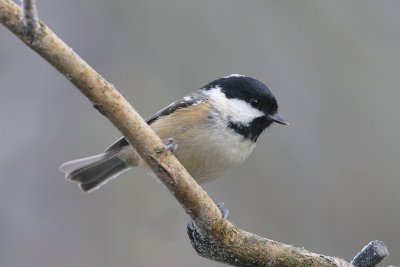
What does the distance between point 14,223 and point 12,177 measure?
35 centimetres

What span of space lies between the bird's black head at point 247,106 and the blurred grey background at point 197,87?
1.36m

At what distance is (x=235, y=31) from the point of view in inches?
228

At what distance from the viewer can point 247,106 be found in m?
3.47

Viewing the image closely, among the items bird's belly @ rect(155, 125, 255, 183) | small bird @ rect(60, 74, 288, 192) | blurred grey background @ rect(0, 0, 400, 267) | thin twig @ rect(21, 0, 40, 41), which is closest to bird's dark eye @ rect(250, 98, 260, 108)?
small bird @ rect(60, 74, 288, 192)

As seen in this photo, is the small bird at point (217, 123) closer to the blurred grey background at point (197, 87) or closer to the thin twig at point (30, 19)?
the blurred grey background at point (197, 87)

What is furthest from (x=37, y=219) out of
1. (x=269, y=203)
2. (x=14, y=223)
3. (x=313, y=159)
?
(x=313, y=159)

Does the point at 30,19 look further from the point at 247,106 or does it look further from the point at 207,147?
the point at 247,106

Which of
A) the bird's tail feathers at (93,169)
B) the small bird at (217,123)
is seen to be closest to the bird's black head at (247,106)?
the small bird at (217,123)

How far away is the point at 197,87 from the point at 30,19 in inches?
125

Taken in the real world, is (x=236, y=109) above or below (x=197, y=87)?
below

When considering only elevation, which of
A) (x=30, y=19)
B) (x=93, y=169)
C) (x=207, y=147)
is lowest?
(x=207, y=147)

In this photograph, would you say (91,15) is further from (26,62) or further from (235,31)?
(235,31)

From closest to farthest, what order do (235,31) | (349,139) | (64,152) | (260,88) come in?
(260,88), (64,152), (349,139), (235,31)

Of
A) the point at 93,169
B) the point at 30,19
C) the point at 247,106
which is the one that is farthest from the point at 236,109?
the point at 30,19
